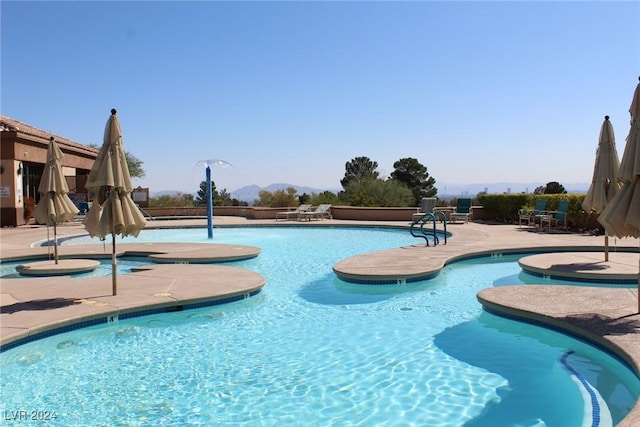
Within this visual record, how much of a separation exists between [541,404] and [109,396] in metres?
3.92

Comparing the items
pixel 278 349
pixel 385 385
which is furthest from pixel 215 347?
pixel 385 385

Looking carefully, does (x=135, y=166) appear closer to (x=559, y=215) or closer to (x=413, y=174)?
(x=413, y=174)

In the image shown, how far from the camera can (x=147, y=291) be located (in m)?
7.36

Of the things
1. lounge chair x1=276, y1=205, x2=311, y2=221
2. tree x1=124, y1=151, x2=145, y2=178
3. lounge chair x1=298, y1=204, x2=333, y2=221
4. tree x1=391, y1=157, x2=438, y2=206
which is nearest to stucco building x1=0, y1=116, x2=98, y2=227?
lounge chair x1=276, y1=205, x2=311, y2=221

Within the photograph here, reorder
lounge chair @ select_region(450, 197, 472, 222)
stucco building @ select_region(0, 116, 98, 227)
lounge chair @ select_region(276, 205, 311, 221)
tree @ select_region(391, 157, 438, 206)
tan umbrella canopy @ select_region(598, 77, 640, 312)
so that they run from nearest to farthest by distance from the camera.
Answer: tan umbrella canopy @ select_region(598, 77, 640, 312) < lounge chair @ select_region(450, 197, 472, 222) < stucco building @ select_region(0, 116, 98, 227) < lounge chair @ select_region(276, 205, 311, 221) < tree @ select_region(391, 157, 438, 206)

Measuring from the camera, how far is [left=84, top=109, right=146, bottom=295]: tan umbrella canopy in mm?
6656

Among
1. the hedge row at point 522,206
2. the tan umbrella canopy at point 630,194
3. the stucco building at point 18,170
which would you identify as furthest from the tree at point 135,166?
the tan umbrella canopy at point 630,194

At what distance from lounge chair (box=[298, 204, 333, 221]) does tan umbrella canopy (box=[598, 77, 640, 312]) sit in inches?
637

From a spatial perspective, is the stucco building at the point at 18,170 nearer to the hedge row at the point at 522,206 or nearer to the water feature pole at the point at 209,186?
the water feature pole at the point at 209,186

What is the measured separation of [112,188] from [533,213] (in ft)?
48.4

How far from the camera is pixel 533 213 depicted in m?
17.1

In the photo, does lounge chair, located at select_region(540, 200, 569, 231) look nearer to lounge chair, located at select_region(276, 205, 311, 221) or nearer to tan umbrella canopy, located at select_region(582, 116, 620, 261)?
tan umbrella canopy, located at select_region(582, 116, 620, 261)

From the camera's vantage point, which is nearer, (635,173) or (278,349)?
(635,173)

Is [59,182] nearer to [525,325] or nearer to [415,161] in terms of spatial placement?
[525,325]
